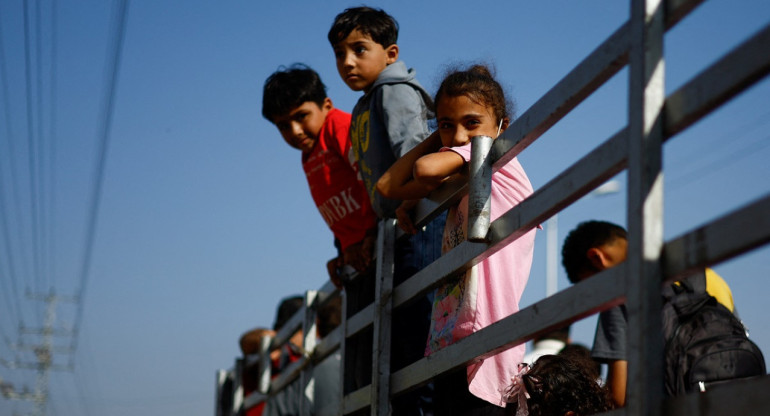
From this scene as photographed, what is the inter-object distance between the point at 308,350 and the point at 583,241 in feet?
5.92

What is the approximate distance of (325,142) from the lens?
4836 mm

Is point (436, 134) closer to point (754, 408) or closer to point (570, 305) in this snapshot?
point (570, 305)

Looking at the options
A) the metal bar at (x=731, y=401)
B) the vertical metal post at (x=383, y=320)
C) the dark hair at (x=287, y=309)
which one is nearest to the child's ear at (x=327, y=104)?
the vertical metal post at (x=383, y=320)

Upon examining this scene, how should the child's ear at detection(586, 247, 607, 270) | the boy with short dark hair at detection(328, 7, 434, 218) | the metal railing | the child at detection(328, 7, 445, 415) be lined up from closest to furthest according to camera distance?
1. the metal railing
2. the child at detection(328, 7, 445, 415)
3. the boy with short dark hair at detection(328, 7, 434, 218)
4. the child's ear at detection(586, 247, 607, 270)

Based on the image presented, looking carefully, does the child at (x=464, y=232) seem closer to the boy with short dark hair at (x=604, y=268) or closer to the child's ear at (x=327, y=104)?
the boy with short dark hair at (x=604, y=268)

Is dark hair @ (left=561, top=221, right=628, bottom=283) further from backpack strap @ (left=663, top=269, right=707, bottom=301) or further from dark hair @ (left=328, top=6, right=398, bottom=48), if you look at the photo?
dark hair @ (left=328, top=6, right=398, bottom=48)

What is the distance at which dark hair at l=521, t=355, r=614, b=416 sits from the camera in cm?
284

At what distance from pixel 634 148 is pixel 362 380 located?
233 centimetres

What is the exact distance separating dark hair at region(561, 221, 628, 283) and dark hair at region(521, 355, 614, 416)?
38.9 inches

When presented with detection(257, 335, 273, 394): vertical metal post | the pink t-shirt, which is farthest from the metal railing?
detection(257, 335, 273, 394): vertical metal post

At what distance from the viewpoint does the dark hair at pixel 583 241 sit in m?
3.93

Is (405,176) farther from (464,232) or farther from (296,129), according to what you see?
(296,129)

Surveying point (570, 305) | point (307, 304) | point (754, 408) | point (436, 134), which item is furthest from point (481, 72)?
point (307, 304)

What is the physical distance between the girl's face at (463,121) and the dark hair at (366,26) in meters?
1.39
